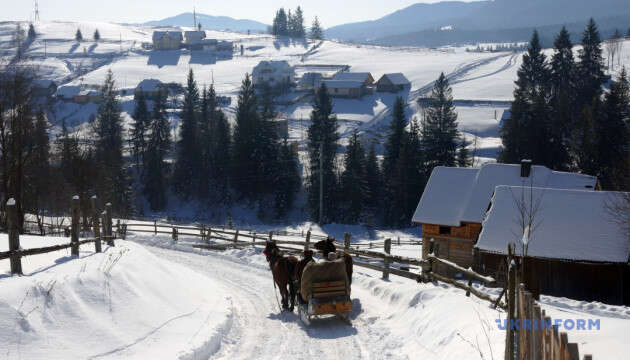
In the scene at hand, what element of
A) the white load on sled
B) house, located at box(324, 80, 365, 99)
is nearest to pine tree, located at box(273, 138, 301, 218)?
house, located at box(324, 80, 365, 99)

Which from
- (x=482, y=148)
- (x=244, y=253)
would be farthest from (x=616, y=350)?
(x=482, y=148)

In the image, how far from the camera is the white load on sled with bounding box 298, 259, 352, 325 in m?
13.2

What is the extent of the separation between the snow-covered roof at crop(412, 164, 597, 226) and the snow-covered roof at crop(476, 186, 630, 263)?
6.70m

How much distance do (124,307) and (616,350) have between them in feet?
27.9

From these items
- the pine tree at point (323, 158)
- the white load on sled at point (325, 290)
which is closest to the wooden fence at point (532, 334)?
the white load on sled at point (325, 290)

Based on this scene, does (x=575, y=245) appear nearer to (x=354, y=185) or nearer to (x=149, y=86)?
(x=354, y=185)

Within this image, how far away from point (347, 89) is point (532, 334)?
353 ft

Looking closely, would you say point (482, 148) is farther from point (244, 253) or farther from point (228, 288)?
point (228, 288)

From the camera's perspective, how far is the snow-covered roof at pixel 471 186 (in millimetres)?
35531

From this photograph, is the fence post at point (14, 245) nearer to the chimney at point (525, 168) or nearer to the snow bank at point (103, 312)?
the snow bank at point (103, 312)

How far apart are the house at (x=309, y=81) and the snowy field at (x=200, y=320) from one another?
106m

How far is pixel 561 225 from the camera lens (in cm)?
2655

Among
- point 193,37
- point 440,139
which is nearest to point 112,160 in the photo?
point 440,139

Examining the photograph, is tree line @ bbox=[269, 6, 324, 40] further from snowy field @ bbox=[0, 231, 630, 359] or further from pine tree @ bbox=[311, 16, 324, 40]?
snowy field @ bbox=[0, 231, 630, 359]
